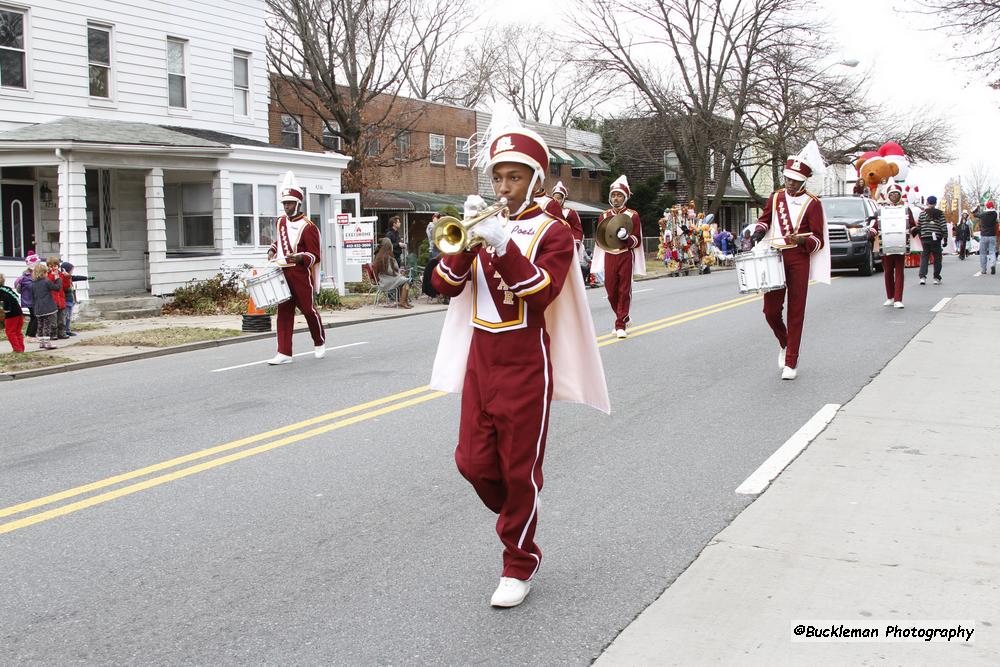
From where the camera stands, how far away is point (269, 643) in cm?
400

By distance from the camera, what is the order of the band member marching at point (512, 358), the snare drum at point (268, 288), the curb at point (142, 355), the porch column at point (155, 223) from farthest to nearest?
the porch column at point (155, 223) → the curb at point (142, 355) → the snare drum at point (268, 288) → the band member marching at point (512, 358)

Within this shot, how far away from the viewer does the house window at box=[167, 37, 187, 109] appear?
76.8 feet

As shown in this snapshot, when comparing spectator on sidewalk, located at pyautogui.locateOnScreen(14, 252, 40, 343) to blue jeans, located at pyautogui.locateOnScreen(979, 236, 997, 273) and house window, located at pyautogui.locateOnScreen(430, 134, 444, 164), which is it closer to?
blue jeans, located at pyautogui.locateOnScreen(979, 236, 997, 273)

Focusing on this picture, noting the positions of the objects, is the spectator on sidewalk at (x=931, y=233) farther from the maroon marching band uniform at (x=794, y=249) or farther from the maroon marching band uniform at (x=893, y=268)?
the maroon marching band uniform at (x=794, y=249)

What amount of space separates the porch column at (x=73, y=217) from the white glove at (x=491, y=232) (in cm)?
1678

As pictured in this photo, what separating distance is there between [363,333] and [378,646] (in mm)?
12108

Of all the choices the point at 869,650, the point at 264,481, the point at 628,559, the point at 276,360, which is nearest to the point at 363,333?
the point at 276,360

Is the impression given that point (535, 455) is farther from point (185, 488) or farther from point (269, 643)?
point (185, 488)

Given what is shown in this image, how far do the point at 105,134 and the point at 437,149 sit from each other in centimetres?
2081

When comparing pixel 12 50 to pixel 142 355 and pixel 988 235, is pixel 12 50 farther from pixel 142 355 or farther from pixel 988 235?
pixel 988 235

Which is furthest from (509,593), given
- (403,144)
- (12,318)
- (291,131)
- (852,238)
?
(403,144)

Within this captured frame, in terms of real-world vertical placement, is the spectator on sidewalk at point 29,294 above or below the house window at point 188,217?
below

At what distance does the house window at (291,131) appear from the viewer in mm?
32969

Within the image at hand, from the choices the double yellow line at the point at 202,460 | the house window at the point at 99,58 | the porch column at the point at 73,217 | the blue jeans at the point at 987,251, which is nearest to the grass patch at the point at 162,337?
the porch column at the point at 73,217
